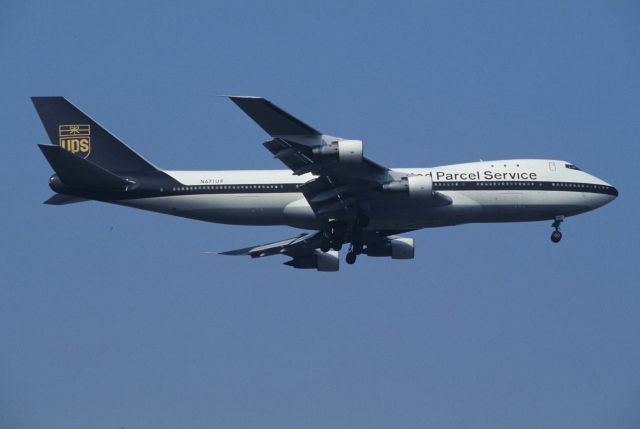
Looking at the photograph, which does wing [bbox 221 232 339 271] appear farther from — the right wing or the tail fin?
the tail fin

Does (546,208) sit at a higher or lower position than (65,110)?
lower

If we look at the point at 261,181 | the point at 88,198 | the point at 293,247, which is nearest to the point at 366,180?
the point at 261,181

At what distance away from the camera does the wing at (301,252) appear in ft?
215

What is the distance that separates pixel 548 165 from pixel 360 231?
11.7 meters

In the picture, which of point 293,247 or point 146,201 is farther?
point 293,247

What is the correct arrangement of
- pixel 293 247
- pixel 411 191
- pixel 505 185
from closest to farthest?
pixel 411 191, pixel 505 185, pixel 293 247

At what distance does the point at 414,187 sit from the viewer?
2217 inches

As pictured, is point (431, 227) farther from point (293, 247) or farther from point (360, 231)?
point (293, 247)

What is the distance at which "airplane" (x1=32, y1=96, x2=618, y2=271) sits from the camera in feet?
186

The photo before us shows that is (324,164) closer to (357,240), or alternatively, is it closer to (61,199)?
(357,240)

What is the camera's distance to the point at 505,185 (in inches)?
2366

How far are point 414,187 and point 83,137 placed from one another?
62.6ft

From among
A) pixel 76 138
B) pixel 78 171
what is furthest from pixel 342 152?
pixel 76 138

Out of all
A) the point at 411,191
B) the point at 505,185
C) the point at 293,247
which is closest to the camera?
the point at 411,191
